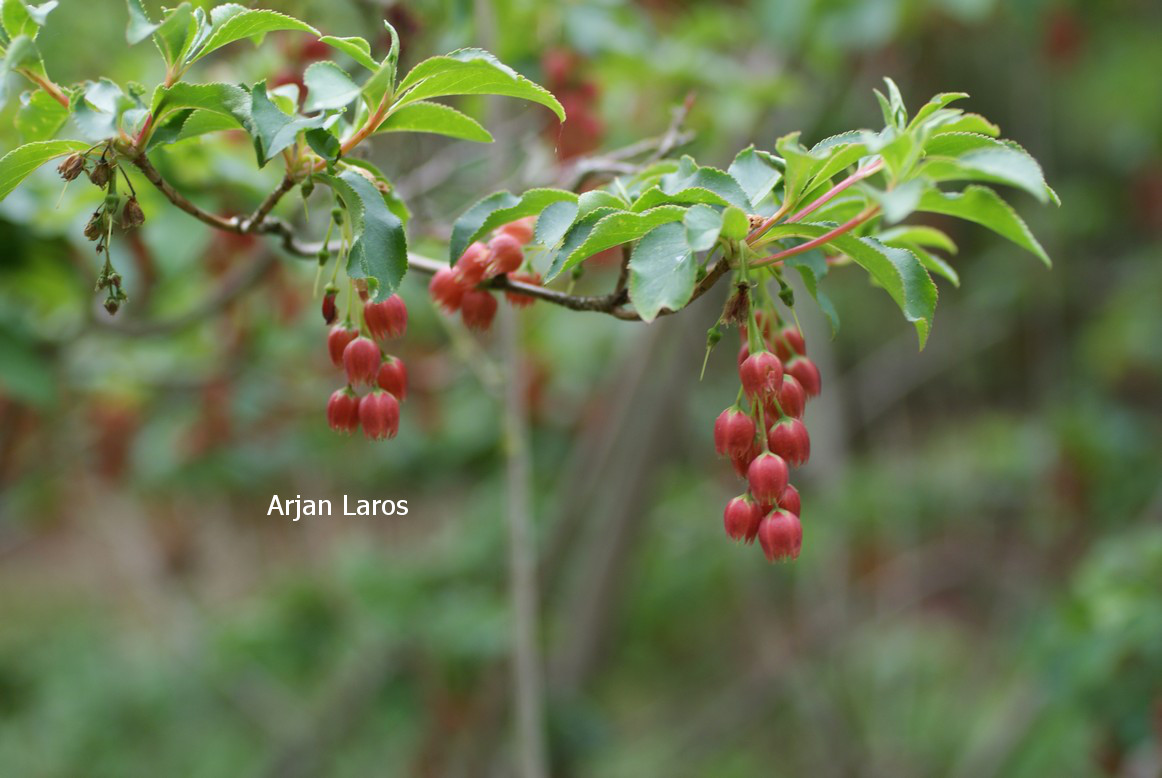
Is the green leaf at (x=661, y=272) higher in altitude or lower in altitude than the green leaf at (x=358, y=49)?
lower

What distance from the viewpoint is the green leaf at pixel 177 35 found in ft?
2.33

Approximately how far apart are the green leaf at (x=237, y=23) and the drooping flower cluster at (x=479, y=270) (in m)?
0.21

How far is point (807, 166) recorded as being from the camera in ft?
2.29

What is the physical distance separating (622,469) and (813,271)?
6.21ft

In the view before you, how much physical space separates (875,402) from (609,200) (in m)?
3.27

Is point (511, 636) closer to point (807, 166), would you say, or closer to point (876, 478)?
point (876, 478)

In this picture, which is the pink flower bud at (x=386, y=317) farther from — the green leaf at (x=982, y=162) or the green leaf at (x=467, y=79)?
the green leaf at (x=982, y=162)

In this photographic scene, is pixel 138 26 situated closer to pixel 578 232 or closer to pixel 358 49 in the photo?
pixel 358 49

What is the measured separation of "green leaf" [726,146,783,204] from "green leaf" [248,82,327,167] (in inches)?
12.3

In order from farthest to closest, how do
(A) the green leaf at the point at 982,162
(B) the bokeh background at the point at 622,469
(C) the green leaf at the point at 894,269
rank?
(B) the bokeh background at the point at 622,469
(C) the green leaf at the point at 894,269
(A) the green leaf at the point at 982,162

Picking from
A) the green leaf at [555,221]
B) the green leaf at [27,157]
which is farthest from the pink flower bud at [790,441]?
the green leaf at [27,157]

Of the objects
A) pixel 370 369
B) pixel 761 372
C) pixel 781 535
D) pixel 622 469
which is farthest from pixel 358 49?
pixel 622 469

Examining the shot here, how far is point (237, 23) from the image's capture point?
722 millimetres

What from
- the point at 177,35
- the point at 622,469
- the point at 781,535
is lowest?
the point at 781,535
